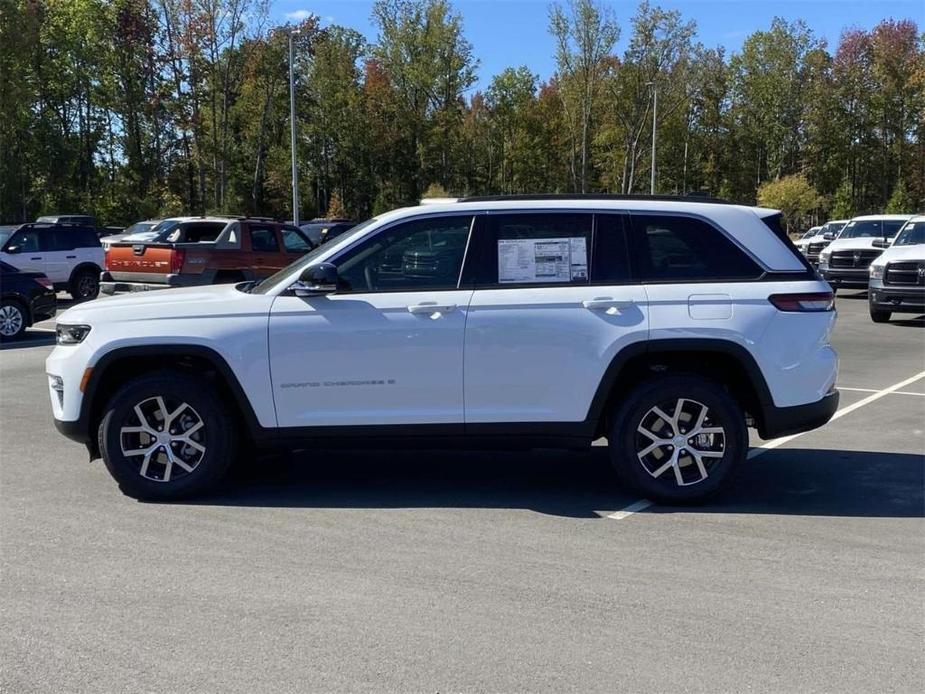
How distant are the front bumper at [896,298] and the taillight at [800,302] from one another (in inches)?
484

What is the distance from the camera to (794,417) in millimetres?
5754

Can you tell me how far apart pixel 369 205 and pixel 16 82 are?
82.7 feet

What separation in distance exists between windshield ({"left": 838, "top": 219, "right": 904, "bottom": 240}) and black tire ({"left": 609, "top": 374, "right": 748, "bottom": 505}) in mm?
20042

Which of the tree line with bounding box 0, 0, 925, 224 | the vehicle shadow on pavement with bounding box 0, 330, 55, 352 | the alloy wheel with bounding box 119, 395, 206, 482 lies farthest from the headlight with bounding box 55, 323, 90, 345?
the tree line with bounding box 0, 0, 925, 224

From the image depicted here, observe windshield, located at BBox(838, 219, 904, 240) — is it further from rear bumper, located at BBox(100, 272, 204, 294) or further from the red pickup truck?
rear bumper, located at BBox(100, 272, 204, 294)

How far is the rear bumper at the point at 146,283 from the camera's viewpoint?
16750 mm

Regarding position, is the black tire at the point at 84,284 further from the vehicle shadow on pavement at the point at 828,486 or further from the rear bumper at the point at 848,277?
the vehicle shadow on pavement at the point at 828,486

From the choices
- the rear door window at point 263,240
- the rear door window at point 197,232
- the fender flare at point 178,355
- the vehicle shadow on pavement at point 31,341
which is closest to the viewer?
the fender flare at point 178,355

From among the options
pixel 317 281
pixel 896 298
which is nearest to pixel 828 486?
pixel 317 281

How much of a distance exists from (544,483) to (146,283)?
12.6 metres


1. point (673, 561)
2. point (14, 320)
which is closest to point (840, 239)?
point (14, 320)

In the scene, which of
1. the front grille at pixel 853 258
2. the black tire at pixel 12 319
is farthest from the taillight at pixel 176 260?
the front grille at pixel 853 258

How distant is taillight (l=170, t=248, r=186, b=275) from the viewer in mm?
16672

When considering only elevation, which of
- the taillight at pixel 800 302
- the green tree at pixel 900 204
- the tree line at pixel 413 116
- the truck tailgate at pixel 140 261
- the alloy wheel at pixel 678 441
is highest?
the tree line at pixel 413 116
